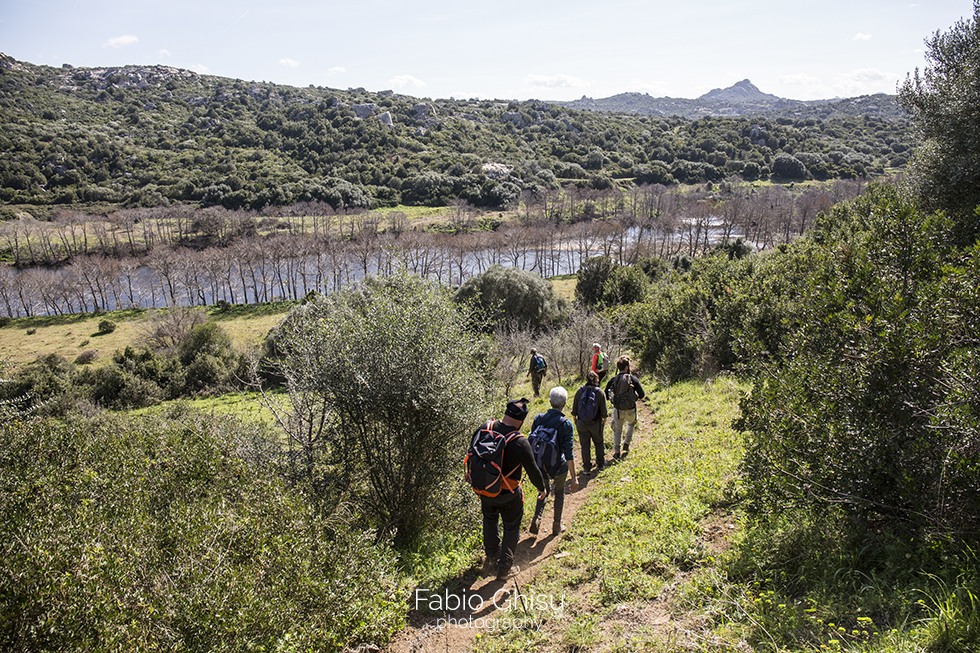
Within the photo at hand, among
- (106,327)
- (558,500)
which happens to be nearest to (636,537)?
(558,500)

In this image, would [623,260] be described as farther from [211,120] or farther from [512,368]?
[211,120]

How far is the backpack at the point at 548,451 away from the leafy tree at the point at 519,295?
2361 centimetres

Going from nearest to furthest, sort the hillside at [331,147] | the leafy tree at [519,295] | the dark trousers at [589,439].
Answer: the dark trousers at [589,439] < the leafy tree at [519,295] < the hillside at [331,147]

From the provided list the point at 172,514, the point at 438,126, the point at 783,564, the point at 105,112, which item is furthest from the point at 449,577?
the point at 105,112

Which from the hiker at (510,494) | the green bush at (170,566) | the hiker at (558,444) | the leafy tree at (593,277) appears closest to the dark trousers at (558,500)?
the hiker at (558,444)

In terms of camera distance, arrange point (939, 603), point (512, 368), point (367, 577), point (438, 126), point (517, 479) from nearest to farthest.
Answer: point (939, 603), point (367, 577), point (517, 479), point (512, 368), point (438, 126)

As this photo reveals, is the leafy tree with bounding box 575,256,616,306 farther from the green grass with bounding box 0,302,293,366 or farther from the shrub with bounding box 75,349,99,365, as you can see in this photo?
the shrub with bounding box 75,349,99,365

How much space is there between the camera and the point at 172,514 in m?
4.73

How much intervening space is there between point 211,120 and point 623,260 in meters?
147

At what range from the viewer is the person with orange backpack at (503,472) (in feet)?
17.8

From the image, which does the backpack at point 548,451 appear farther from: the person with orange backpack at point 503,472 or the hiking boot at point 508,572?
the hiking boot at point 508,572

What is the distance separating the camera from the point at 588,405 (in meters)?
7.98

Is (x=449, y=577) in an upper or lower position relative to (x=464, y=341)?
lower

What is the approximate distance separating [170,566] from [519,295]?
27.8 m
